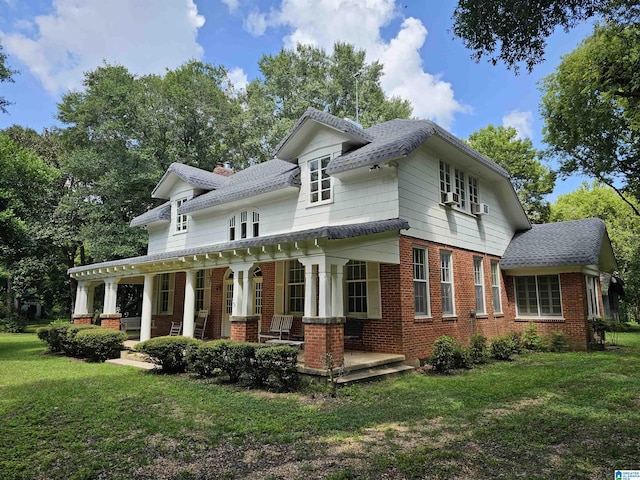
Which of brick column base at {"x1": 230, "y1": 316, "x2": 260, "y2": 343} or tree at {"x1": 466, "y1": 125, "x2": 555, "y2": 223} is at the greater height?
tree at {"x1": 466, "y1": 125, "x2": 555, "y2": 223}

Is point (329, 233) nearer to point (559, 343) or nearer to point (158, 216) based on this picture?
point (559, 343)

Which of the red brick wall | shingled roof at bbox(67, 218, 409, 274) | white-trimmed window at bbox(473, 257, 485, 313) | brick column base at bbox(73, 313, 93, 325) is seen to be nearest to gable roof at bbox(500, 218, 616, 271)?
the red brick wall

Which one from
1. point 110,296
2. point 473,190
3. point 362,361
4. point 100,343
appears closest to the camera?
point 362,361

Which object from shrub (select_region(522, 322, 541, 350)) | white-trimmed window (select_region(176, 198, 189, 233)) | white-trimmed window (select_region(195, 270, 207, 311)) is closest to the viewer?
shrub (select_region(522, 322, 541, 350))

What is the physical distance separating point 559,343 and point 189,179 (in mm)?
15287

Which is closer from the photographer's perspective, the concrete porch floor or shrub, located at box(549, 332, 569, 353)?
the concrete porch floor

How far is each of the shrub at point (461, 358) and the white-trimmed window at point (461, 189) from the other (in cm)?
532

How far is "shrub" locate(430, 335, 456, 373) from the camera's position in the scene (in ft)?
32.2

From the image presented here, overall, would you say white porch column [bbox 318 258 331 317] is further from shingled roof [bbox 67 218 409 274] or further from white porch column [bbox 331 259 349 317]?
shingled roof [bbox 67 218 409 274]

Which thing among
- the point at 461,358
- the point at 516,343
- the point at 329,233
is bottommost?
the point at 461,358

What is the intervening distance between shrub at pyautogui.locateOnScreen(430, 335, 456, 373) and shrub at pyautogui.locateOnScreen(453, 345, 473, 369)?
0.51 feet

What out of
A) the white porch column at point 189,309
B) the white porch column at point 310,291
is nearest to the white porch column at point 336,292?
the white porch column at point 310,291

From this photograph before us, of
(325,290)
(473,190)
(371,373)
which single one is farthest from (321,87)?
(371,373)

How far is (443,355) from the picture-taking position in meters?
9.80
